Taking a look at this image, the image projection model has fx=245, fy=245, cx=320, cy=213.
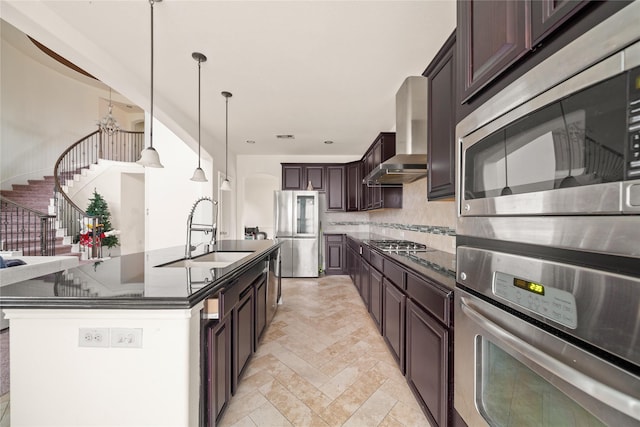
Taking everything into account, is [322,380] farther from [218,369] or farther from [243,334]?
[218,369]

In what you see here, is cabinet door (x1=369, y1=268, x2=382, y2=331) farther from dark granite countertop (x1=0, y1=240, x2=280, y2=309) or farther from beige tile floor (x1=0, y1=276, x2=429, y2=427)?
dark granite countertop (x1=0, y1=240, x2=280, y2=309)

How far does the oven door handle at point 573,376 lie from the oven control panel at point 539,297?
9 centimetres

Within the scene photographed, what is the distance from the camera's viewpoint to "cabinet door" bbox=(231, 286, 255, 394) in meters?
1.57

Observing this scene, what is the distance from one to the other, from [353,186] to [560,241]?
468 cm

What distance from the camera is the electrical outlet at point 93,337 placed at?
38.9 inches

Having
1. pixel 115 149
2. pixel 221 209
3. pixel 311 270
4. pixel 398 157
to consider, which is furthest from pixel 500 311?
pixel 115 149

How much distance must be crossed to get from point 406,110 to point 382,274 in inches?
63.4

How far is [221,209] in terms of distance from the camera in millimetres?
4930

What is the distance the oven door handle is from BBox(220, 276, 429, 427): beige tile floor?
49.1 inches

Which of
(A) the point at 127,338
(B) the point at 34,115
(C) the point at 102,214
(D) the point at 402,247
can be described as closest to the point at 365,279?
(D) the point at 402,247

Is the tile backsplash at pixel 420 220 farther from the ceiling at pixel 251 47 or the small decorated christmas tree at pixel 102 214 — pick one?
the small decorated christmas tree at pixel 102 214

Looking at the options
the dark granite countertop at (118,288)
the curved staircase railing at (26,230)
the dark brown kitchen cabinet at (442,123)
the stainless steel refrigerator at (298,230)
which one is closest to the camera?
the dark granite countertop at (118,288)

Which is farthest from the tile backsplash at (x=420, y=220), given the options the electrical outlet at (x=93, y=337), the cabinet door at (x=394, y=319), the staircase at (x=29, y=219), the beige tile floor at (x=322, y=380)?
the staircase at (x=29, y=219)

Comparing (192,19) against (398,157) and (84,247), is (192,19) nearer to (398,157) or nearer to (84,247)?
(398,157)
